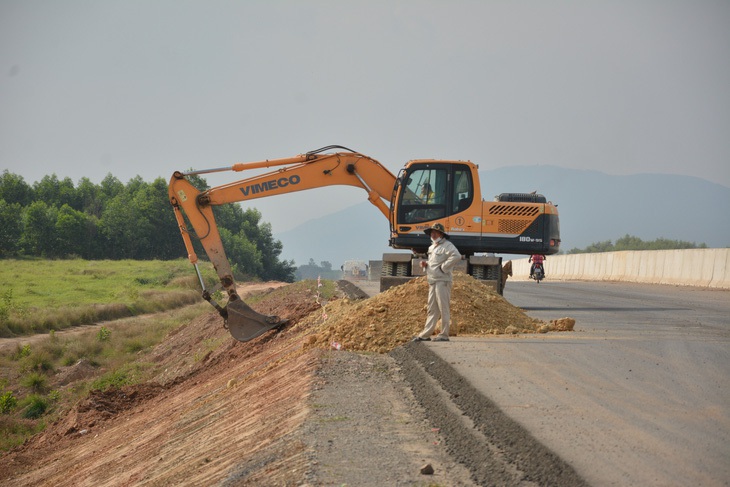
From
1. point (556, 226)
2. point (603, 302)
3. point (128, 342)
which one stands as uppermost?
point (556, 226)

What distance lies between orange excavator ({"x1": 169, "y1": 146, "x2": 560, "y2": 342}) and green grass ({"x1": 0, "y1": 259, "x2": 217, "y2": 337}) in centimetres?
1983

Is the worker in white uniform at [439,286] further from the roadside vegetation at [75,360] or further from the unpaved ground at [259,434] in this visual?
the roadside vegetation at [75,360]

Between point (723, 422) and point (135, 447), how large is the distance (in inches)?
312

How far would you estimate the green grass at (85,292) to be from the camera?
40.2 m

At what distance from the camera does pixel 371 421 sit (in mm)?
8625

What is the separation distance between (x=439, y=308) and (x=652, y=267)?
3105 cm

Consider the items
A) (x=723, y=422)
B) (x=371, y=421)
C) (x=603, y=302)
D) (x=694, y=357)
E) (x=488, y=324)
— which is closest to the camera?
(x=723, y=422)

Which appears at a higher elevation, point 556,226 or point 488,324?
point 556,226

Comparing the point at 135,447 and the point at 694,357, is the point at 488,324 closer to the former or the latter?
the point at 694,357

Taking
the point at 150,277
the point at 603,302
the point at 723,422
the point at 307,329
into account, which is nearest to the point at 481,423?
the point at 723,422

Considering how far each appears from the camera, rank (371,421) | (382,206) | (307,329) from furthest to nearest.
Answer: (382,206), (307,329), (371,421)

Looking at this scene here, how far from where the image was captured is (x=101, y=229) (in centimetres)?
10962

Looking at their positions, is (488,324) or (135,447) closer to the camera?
(135,447)

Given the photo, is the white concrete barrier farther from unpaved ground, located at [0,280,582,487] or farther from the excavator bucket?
unpaved ground, located at [0,280,582,487]
